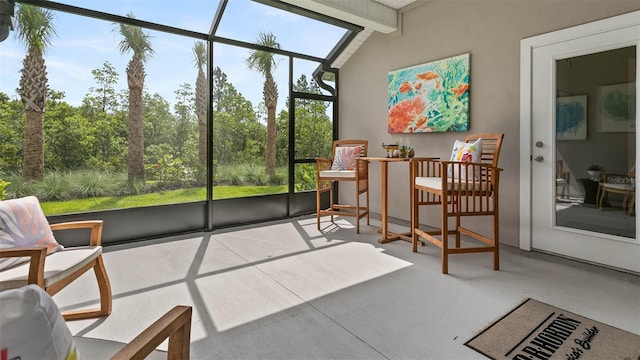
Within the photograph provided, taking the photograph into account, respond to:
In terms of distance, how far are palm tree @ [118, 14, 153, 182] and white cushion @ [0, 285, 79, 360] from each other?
3.74 m

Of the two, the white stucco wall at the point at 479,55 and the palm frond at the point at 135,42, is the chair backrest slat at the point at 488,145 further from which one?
the palm frond at the point at 135,42

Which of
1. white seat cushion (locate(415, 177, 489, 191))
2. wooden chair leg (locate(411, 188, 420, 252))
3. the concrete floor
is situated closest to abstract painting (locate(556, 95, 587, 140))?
white seat cushion (locate(415, 177, 489, 191))

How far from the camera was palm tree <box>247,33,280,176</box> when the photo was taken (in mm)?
4730

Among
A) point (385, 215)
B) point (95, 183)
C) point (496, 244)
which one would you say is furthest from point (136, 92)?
point (496, 244)

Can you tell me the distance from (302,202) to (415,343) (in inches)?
139

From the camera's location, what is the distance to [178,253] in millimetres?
3330

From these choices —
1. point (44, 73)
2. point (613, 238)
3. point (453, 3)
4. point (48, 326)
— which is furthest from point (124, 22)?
point (613, 238)

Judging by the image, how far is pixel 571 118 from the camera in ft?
9.71

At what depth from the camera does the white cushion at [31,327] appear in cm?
59

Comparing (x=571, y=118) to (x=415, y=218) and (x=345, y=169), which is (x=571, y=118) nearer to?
(x=415, y=218)

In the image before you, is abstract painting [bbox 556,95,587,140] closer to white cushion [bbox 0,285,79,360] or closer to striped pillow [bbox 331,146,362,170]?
striped pillow [bbox 331,146,362,170]

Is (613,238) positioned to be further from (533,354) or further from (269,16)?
(269,16)

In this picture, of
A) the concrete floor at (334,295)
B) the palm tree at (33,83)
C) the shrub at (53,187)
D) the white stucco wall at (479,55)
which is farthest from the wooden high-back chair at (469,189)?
the palm tree at (33,83)

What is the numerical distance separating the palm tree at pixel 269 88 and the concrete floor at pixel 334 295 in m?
1.69
